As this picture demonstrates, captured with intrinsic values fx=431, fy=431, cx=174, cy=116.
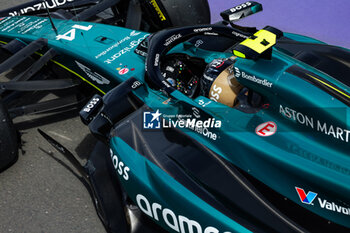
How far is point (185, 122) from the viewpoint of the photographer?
3271 mm

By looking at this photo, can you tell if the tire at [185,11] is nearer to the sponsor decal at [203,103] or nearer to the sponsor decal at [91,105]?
the sponsor decal at [91,105]

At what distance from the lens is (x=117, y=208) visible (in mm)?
3564

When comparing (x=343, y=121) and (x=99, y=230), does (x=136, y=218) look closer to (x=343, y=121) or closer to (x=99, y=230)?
(x=99, y=230)

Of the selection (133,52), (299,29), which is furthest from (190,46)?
(299,29)

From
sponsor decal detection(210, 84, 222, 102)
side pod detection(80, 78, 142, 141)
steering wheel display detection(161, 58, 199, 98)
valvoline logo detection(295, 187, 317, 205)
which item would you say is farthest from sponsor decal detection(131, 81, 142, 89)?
valvoline logo detection(295, 187, 317, 205)

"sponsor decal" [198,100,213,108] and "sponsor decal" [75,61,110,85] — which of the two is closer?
"sponsor decal" [198,100,213,108]

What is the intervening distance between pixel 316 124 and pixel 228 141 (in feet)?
1.98

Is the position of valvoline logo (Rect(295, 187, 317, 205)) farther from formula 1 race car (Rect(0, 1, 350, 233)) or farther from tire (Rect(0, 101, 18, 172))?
tire (Rect(0, 101, 18, 172))

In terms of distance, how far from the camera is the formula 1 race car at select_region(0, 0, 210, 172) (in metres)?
4.33

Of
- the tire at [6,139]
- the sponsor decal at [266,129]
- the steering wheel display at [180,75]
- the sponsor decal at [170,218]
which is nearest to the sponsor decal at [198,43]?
the steering wheel display at [180,75]

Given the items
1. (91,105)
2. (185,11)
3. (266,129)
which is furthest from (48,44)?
(266,129)

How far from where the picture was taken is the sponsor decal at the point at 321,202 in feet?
8.59

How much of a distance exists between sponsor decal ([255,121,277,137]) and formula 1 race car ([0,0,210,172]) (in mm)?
1878

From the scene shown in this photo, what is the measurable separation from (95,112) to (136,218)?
3.20 ft
